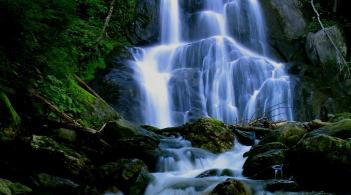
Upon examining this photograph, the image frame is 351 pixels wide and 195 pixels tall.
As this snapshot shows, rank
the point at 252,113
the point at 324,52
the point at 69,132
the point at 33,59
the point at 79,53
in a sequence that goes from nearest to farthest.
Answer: the point at 33,59
the point at 69,132
the point at 79,53
the point at 252,113
the point at 324,52

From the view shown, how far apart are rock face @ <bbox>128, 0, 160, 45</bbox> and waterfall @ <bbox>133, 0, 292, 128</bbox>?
28cm

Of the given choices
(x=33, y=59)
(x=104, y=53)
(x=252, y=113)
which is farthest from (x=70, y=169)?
(x=252, y=113)

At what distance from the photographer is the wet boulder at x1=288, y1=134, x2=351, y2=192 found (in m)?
6.35

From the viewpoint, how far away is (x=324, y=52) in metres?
16.5

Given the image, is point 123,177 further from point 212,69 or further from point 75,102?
point 212,69

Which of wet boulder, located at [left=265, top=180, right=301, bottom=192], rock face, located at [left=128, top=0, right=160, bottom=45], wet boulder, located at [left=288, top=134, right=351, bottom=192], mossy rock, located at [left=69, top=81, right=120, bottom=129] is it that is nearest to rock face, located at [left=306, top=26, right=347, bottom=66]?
rock face, located at [left=128, top=0, right=160, bottom=45]

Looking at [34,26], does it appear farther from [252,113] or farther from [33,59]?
[252,113]

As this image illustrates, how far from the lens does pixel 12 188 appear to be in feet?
19.6

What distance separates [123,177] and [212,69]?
855 cm

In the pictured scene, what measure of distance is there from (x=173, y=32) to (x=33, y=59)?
10.4 meters

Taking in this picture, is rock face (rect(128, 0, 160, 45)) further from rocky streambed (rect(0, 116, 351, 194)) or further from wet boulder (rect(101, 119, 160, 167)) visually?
rocky streambed (rect(0, 116, 351, 194))

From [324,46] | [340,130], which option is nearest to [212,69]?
[324,46]

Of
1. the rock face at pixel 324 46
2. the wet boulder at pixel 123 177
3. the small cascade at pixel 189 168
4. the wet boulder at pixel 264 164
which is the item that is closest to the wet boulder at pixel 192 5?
the rock face at pixel 324 46

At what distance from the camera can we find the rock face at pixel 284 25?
56.8 ft
